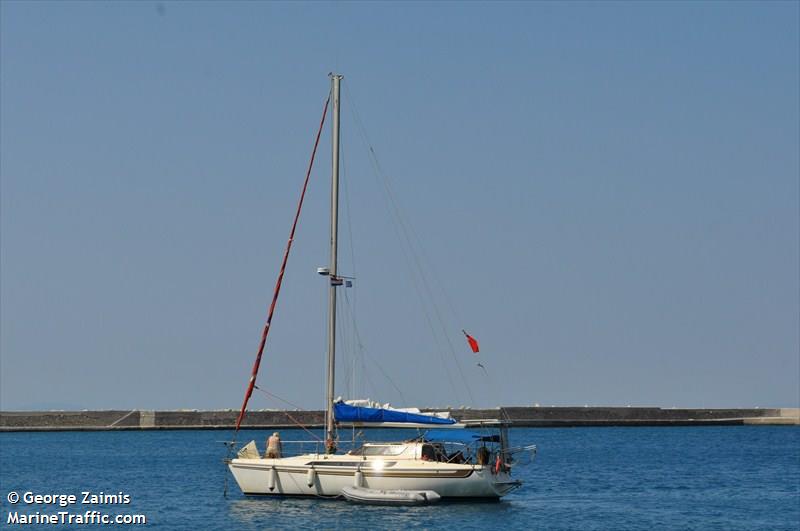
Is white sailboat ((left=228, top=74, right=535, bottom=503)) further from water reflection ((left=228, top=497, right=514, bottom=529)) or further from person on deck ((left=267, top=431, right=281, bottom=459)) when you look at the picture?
water reflection ((left=228, top=497, right=514, bottom=529))

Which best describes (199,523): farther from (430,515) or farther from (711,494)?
(711,494)

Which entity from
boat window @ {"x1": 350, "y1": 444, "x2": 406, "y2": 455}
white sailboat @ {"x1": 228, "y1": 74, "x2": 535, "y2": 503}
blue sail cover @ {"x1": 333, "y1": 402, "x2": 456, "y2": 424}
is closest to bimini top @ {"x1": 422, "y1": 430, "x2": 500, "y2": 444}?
white sailboat @ {"x1": 228, "y1": 74, "x2": 535, "y2": 503}

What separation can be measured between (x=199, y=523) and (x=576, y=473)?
82.2ft

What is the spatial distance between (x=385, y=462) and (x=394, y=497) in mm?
1245

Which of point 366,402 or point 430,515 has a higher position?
point 366,402

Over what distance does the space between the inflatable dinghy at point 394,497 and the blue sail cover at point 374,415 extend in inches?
118

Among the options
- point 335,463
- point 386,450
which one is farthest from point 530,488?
point 335,463

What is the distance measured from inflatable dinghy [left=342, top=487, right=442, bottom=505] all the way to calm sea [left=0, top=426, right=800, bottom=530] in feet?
1.03

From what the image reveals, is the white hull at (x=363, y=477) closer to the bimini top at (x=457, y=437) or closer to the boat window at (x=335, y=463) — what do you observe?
the boat window at (x=335, y=463)

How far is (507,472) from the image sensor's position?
42.2 metres

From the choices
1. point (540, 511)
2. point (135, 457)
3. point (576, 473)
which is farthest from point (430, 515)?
point (135, 457)

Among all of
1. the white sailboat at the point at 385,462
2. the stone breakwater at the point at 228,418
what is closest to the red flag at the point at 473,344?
the white sailboat at the point at 385,462

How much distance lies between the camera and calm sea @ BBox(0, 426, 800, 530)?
39000mm

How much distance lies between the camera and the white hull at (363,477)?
39.8 meters
